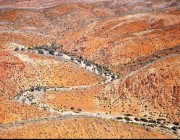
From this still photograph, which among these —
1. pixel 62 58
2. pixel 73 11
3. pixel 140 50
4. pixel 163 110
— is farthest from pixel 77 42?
pixel 163 110

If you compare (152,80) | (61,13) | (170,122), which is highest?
(61,13)

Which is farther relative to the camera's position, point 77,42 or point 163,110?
point 77,42

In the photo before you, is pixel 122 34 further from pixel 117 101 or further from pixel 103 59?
pixel 117 101

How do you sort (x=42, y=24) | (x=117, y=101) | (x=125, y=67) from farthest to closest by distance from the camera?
(x=42, y=24) < (x=125, y=67) < (x=117, y=101)

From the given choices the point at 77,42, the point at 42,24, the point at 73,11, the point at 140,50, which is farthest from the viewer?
the point at 73,11

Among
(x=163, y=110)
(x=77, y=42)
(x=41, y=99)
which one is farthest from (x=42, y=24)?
(x=163, y=110)

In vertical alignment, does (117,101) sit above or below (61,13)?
below
